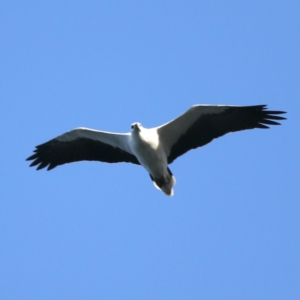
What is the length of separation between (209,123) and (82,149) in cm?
294

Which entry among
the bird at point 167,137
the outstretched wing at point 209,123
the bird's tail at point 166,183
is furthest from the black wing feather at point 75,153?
the outstretched wing at point 209,123

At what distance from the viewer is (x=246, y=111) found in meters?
14.3

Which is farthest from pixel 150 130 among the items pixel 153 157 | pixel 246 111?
pixel 246 111

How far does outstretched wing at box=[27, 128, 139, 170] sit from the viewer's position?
589 inches

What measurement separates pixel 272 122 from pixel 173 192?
253cm

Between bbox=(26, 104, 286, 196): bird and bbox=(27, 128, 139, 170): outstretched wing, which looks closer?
bbox=(26, 104, 286, 196): bird

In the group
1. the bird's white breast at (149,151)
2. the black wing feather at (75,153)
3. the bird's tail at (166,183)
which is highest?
the black wing feather at (75,153)

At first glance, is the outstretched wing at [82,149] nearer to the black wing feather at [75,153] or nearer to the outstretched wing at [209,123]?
the black wing feather at [75,153]

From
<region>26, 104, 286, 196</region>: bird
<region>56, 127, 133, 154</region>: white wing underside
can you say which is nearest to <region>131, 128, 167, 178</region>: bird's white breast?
<region>26, 104, 286, 196</region>: bird

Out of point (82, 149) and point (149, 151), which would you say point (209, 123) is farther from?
point (82, 149)

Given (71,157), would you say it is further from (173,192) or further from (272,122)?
(272,122)

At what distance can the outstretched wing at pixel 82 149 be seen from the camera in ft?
49.1

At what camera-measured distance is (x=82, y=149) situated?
50.2 feet

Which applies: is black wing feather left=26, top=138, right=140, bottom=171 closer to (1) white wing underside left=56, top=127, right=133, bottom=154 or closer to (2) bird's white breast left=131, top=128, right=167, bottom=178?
(1) white wing underside left=56, top=127, right=133, bottom=154
